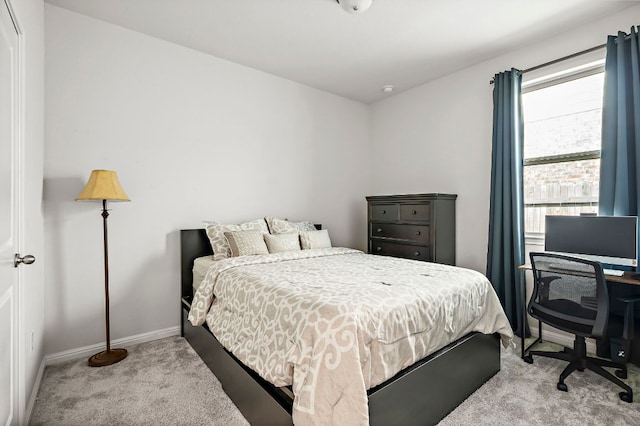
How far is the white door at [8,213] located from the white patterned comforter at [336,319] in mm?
956

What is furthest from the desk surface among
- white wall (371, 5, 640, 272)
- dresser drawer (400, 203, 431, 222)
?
dresser drawer (400, 203, 431, 222)

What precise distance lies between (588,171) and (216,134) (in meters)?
3.45

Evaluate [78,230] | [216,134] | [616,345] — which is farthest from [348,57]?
[616,345]

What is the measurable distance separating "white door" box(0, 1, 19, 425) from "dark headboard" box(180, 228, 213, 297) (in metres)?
1.46

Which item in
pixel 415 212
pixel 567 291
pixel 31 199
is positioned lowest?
pixel 567 291

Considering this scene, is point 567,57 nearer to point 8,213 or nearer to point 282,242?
point 282,242

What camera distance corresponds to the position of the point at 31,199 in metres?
1.91

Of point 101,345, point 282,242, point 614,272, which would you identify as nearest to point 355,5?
point 282,242

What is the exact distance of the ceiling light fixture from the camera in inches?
89.7

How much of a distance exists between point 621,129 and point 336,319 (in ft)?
8.55

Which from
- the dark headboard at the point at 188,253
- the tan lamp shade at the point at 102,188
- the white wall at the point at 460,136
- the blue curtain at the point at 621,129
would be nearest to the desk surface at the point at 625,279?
the blue curtain at the point at 621,129

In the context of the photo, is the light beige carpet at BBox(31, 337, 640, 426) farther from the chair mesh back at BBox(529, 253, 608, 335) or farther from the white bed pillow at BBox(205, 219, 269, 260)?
the white bed pillow at BBox(205, 219, 269, 260)

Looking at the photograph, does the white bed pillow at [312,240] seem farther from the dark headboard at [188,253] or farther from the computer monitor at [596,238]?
the computer monitor at [596,238]

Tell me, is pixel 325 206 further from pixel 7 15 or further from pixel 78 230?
pixel 7 15
